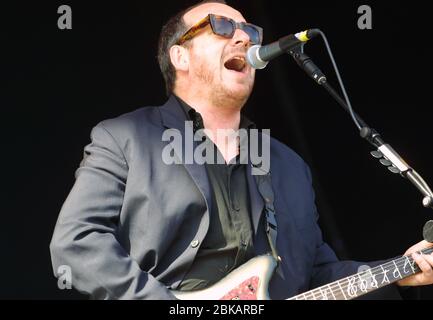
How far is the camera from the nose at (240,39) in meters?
3.27

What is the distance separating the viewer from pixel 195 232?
2.84m

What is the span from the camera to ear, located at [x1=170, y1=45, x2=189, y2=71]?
3455 millimetres

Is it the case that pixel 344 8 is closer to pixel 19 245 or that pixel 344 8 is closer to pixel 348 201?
pixel 348 201

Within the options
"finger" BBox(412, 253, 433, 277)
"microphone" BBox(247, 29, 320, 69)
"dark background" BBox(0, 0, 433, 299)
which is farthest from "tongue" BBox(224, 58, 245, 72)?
"finger" BBox(412, 253, 433, 277)

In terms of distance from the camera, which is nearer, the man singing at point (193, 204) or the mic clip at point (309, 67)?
the mic clip at point (309, 67)

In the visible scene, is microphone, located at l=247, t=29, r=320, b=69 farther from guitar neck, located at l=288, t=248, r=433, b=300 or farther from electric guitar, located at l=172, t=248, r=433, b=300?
guitar neck, located at l=288, t=248, r=433, b=300

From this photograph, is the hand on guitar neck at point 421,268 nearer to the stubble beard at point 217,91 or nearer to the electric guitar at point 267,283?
the electric guitar at point 267,283

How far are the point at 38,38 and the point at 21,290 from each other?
1325 mm

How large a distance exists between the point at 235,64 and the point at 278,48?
0.74 metres

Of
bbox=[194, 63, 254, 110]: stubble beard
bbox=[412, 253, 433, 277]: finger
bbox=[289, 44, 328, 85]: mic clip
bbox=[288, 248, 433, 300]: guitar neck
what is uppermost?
bbox=[289, 44, 328, 85]: mic clip

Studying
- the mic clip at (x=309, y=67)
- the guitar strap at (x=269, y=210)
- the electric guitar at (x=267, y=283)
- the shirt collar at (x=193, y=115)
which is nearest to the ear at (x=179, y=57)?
the shirt collar at (x=193, y=115)

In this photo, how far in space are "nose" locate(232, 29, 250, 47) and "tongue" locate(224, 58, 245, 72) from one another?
7 cm

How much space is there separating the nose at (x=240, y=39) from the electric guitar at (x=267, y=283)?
100 cm
